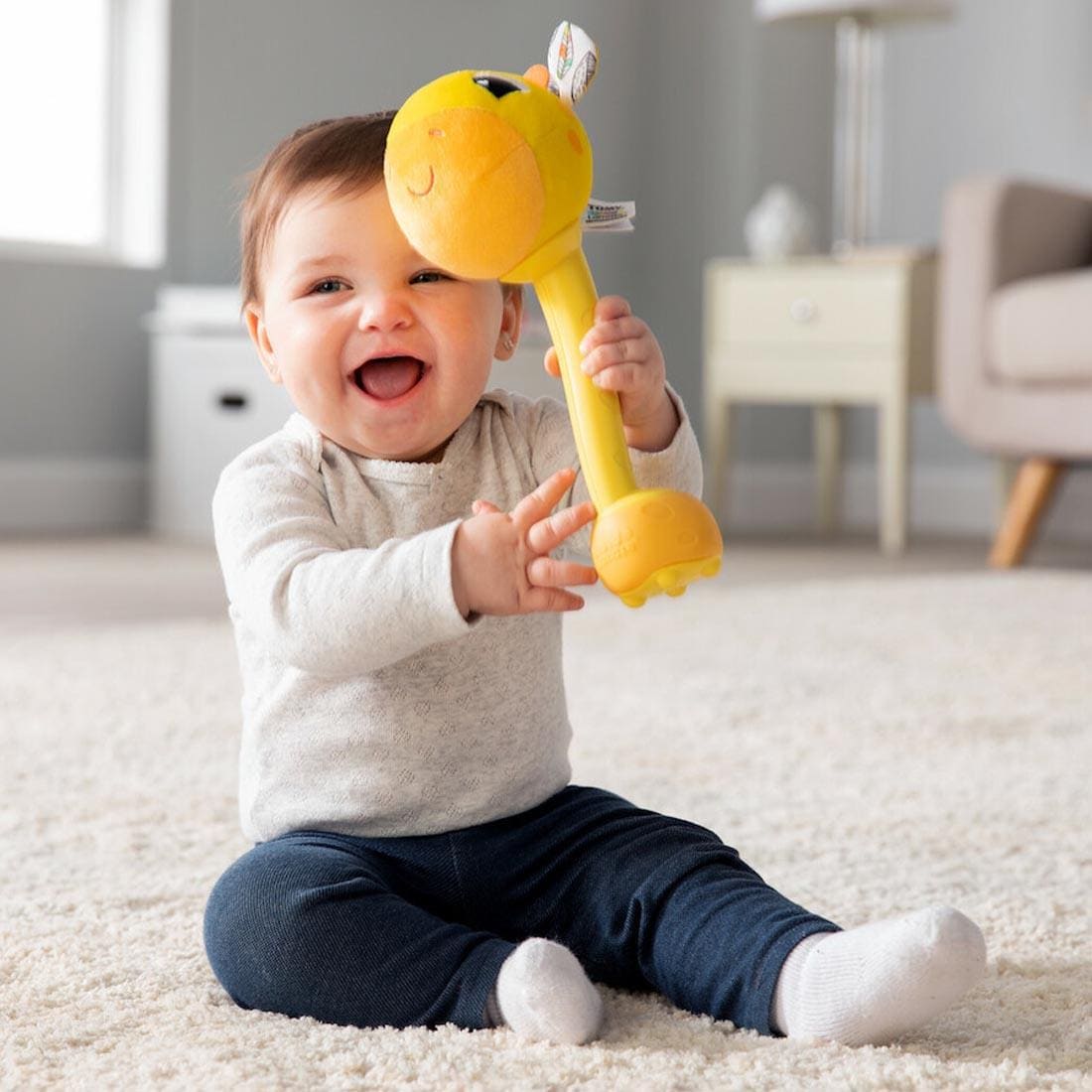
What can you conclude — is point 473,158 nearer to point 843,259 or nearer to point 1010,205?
point 1010,205

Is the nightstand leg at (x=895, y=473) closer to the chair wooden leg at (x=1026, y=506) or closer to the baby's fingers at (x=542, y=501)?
the chair wooden leg at (x=1026, y=506)

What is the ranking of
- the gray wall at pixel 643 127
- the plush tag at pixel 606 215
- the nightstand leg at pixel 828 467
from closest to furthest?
the plush tag at pixel 606 215
the gray wall at pixel 643 127
the nightstand leg at pixel 828 467

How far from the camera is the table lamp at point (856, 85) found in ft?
10.7

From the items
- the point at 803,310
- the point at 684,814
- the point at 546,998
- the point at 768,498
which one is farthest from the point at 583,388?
the point at 768,498

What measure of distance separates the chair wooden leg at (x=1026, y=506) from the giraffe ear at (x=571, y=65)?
2.10m

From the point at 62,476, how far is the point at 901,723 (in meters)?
2.23

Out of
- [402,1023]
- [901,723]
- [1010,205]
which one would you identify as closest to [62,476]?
[1010,205]

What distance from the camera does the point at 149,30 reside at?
3268 millimetres

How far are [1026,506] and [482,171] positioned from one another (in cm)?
218

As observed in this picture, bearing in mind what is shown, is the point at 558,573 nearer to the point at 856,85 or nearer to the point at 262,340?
the point at 262,340

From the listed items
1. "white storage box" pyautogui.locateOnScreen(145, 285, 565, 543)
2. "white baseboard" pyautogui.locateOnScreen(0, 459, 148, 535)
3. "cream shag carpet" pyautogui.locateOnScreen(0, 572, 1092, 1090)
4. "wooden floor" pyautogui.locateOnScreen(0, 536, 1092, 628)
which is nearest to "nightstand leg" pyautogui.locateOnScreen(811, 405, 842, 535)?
"wooden floor" pyautogui.locateOnScreen(0, 536, 1092, 628)

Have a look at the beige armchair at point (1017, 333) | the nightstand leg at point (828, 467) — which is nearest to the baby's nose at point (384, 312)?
the beige armchair at point (1017, 333)

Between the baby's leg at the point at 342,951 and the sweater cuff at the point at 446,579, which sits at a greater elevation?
the sweater cuff at the point at 446,579

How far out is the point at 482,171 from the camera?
0.64 m
